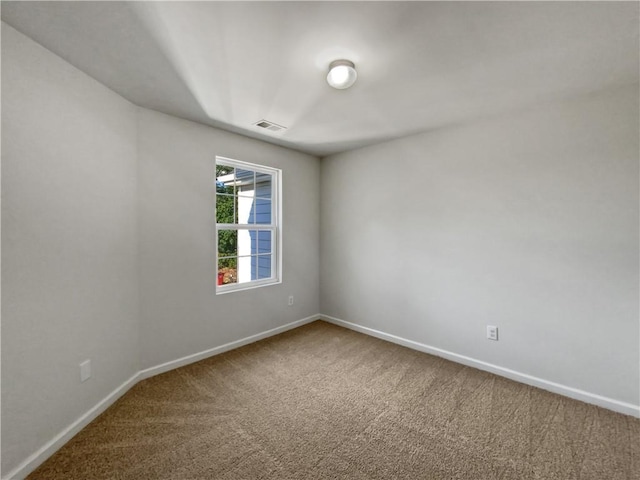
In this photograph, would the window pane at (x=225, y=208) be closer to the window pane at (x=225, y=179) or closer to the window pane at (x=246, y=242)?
the window pane at (x=225, y=179)

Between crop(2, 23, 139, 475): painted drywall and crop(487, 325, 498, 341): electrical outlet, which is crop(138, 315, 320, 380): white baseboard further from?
crop(487, 325, 498, 341): electrical outlet

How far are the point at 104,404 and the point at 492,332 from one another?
10.7 feet

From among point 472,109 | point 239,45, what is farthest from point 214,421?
point 472,109

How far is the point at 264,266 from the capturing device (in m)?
3.63

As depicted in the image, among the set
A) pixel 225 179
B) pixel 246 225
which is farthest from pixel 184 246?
pixel 225 179

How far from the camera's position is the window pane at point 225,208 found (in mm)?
3144

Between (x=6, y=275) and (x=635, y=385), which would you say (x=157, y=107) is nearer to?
(x=6, y=275)

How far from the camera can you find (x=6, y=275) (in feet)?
4.85

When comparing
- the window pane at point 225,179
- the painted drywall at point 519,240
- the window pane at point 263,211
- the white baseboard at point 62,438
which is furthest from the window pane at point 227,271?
the painted drywall at point 519,240

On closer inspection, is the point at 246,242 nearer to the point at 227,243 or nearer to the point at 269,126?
the point at 227,243

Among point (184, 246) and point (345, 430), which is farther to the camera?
point (184, 246)

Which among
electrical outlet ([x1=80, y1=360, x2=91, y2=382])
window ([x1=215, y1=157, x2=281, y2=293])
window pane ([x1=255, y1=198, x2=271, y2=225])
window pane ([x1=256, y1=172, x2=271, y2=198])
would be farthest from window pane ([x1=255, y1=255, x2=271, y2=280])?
electrical outlet ([x1=80, y1=360, x2=91, y2=382])

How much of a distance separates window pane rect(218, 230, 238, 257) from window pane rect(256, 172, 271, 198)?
60 cm

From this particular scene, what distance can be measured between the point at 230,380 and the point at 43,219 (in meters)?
1.81
